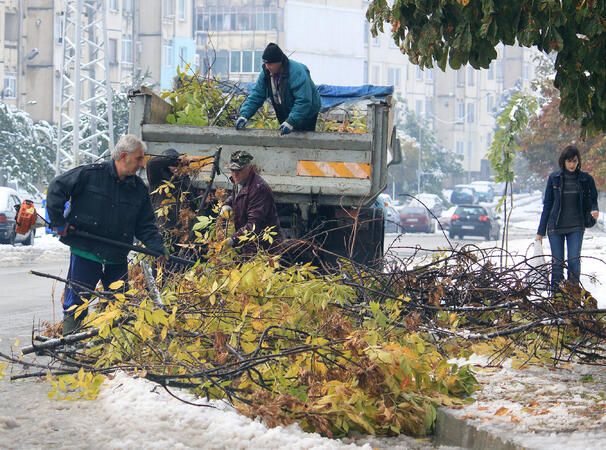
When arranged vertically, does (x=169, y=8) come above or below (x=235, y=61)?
above

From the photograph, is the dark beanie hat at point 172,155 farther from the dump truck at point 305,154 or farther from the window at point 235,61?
the window at point 235,61

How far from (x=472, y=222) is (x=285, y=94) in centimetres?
3040

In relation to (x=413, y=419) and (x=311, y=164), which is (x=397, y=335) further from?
(x=311, y=164)

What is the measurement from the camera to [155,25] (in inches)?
2734

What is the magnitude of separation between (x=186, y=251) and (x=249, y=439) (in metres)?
3.55

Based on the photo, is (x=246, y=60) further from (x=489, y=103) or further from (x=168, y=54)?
(x=489, y=103)

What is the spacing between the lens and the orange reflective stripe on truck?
29.5 ft

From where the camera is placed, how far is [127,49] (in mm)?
68938

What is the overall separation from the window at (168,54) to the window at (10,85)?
15.5 m

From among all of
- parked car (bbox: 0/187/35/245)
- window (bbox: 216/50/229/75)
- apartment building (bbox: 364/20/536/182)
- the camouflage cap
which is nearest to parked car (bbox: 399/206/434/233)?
parked car (bbox: 0/187/35/245)

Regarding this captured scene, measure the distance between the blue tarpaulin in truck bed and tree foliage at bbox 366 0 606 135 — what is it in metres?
4.22

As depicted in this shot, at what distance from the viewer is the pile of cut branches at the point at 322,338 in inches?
208

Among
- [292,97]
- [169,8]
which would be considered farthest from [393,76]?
[292,97]

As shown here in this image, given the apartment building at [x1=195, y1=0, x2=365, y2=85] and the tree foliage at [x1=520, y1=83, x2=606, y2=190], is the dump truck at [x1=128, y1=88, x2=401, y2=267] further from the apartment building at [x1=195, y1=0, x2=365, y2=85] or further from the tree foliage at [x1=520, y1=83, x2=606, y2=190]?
the apartment building at [x1=195, y1=0, x2=365, y2=85]
